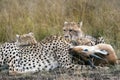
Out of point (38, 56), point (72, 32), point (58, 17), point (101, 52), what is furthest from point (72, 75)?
point (58, 17)

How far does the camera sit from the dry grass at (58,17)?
9219mm

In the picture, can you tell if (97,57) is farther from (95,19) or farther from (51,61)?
(95,19)

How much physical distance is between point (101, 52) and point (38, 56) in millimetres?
917

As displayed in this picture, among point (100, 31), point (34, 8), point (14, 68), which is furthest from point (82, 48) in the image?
point (34, 8)

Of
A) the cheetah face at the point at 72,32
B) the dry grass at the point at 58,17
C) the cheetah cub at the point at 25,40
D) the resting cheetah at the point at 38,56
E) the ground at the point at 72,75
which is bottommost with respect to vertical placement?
the ground at the point at 72,75

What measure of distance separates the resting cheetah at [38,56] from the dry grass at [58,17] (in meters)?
1.53

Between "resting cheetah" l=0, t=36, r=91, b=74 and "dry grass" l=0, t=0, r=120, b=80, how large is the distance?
1531 mm

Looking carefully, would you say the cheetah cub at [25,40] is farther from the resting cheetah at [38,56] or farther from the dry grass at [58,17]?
the dry grass at [58,17]

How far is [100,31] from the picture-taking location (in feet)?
30.1

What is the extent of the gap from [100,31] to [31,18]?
1441mm

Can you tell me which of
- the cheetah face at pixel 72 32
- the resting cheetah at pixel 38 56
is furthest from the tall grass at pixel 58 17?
the resting cheetah at pixel 38 56

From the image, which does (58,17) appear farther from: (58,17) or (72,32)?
(72,32)

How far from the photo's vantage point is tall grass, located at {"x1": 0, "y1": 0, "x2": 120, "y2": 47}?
923 centimetres

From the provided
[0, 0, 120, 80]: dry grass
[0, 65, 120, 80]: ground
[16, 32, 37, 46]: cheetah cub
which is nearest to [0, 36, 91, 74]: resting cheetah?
[16, 32, 37, 46]: cheetah cub
